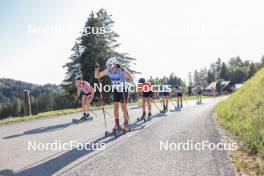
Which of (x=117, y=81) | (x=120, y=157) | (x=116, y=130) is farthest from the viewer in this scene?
(x=117, y=81)

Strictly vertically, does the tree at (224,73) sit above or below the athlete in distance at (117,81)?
above

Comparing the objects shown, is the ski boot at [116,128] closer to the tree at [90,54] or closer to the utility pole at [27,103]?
the utility pole at [27,103]

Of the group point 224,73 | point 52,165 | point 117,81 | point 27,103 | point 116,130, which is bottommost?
point 52,165

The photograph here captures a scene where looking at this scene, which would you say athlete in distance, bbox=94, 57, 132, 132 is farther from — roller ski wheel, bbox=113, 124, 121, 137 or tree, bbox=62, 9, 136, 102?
tree, bbox=62, 9, 136, 102

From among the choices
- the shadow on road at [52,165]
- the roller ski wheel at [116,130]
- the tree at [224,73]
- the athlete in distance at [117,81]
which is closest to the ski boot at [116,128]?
the roller ski wheel at [116,130]

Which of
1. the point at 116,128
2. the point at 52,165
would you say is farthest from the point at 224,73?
the point at 52,165

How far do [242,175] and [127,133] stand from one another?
5158 mm

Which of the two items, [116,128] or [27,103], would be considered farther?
[27,103]

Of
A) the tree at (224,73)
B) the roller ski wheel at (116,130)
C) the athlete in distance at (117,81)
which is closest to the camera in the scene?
the roller ski wheel at (116,130)

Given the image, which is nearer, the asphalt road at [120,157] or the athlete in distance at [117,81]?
the asphalt road at [120,157]

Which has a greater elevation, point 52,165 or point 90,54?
point 90,54

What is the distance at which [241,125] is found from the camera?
9211 millimetres

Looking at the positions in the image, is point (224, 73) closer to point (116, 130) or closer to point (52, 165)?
point (116, 130)

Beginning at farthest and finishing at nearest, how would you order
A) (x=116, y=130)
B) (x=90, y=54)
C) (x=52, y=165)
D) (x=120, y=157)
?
(x=90, y=54) → (x=116, y=130) → (x=120, y=157) → (x=52, y=165)
